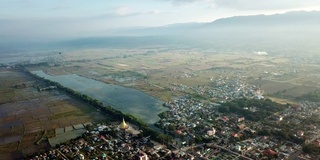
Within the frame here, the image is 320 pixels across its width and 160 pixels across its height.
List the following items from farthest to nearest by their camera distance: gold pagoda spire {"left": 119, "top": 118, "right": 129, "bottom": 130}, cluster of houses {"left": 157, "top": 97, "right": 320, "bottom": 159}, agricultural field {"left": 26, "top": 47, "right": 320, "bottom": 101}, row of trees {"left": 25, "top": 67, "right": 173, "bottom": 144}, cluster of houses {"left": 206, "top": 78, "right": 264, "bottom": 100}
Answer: agricultural field {"left": 26, "top": 47, "right": 320, "bottom": 101} → cluster of houses {"left": 206, "top": 78, "right": 264, "bottom": 100} → gold pagoda spire {"left": 119, "top": 118, "right": 129, "bottom": 130} → row of trees {"left": 25, "top": 67, "right": 173, "bottom": 144} → cluster of houses {"left": 157, "top": 97, "right": 320, "bottom": 159}

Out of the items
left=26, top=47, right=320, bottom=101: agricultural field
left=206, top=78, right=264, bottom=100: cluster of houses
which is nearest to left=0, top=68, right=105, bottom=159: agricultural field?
left=26, top=47, right=320, bottom=101: agricultural field

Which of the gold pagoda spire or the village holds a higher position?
the gold pagoda spire

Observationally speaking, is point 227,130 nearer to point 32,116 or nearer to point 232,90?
point 232,90

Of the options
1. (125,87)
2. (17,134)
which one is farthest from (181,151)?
(125,87)

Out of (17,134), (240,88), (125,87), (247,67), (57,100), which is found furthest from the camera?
(247,67)

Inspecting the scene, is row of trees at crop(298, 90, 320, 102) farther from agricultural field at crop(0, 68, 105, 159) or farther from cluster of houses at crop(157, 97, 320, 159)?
agricultural field at crop(0, 68, 105, 159)

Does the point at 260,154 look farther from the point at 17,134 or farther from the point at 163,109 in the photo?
the point at 17,134
